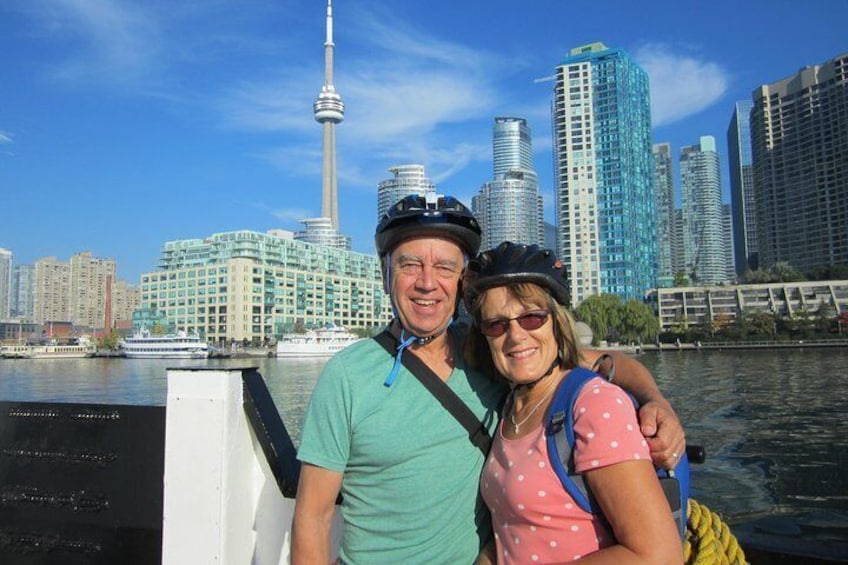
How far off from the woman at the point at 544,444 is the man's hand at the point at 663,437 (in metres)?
0.11

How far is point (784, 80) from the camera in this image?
134 meters

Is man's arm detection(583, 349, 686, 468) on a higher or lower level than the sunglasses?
lower

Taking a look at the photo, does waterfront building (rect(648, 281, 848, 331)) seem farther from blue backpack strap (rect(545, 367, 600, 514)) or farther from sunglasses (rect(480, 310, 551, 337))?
blue backpack strap (rect(545, 367, 600, 514))

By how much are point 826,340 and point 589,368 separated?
324 ft

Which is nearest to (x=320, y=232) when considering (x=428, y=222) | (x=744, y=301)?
(x=744, y=301)

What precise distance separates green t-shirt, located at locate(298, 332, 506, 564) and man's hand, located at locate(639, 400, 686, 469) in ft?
1.94

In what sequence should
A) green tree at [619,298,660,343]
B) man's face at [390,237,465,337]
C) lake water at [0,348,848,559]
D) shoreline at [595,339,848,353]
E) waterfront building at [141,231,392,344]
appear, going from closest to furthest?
1. man's face at [390,237,465,337]
2. lake water at [0,348,848,559]
3. shoreline at [595,339,848,353]
4. green tree at [619,298,660,343]
5. waterfront building at [141,231,392,344]

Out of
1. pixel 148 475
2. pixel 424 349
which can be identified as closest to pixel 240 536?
pixel 148 475

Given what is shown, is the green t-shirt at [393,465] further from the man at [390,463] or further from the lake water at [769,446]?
the lake water at [769,446]

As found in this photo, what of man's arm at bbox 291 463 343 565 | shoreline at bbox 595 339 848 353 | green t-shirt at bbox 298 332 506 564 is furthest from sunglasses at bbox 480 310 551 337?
shoreline at bbox 595 339 848 353

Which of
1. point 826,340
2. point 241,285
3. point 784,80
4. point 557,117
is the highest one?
point 784,80

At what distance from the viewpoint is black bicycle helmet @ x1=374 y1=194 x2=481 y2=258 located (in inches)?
86.2

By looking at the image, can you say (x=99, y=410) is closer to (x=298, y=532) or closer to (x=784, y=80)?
(x=298, y=532)

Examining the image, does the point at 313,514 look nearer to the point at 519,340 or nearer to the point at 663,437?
the point at 519,340
